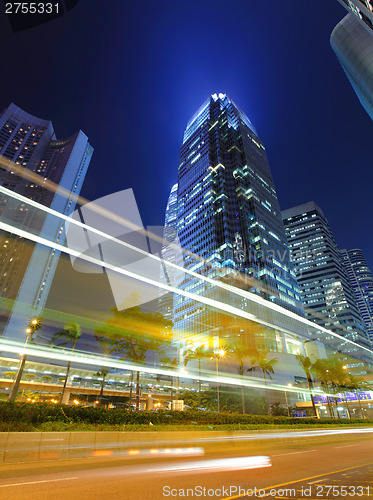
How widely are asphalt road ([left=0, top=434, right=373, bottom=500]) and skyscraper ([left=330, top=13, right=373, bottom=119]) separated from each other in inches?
4582

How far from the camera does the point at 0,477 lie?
23.8ft

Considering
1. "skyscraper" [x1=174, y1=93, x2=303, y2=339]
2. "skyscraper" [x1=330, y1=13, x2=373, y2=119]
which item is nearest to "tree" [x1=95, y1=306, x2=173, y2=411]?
"skyscraper" [x1=174, y1=93, x2=303, y2=339]

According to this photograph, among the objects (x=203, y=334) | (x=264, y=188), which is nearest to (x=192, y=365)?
(x=203, y=334)

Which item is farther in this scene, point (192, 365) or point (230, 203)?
point (230, 203)

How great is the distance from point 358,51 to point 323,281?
127497mm

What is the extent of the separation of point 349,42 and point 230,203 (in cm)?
7349

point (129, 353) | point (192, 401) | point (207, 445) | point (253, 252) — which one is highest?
point (253, 252)

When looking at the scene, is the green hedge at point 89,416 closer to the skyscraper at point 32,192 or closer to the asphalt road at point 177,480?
the asphalt road at point 177,480

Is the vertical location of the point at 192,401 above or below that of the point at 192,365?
below

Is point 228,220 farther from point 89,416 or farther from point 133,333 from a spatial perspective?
point 89,416

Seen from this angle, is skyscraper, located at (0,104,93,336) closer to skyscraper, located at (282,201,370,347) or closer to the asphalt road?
the asphalt road

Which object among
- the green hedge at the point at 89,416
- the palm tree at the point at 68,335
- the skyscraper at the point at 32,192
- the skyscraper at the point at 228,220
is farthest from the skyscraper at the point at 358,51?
the skyscraper at the point at 32,192

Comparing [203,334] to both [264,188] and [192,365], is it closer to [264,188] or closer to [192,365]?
[192,365]

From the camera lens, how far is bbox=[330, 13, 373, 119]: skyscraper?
89812 millimetres
